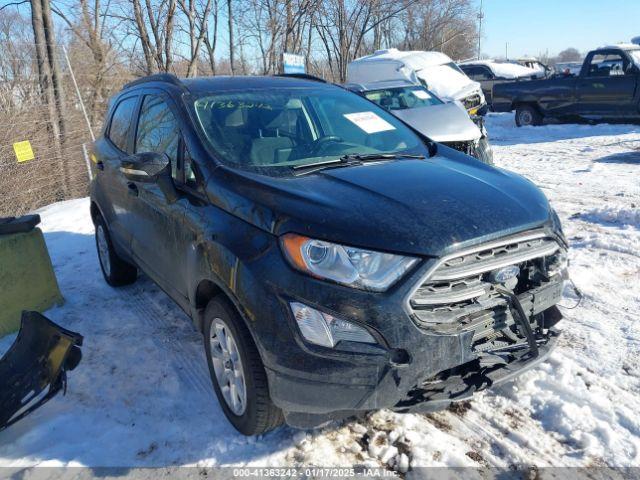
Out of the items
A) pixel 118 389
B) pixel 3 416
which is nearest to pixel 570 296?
pixel 118 389

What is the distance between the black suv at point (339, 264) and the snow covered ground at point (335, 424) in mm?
268

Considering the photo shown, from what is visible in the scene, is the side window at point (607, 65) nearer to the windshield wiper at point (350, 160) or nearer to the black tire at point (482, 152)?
the black tire at point (482, 152)

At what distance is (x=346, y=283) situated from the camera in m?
2.26

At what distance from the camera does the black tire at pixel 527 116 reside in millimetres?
14844

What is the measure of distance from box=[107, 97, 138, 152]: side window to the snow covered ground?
54.8 inches

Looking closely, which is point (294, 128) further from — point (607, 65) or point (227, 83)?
point (607, 65)

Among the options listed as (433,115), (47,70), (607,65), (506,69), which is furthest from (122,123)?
(506,69)

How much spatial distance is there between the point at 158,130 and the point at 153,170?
0.79 m

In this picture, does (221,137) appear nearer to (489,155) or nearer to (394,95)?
(489,155)

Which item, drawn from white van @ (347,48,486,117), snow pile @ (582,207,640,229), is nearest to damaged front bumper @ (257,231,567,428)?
snow pile @ (582,207,640,229)

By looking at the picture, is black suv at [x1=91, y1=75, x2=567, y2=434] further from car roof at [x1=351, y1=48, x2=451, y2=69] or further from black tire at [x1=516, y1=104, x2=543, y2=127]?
black tire at [x1=516, y1=104, x2=543, y2=127]

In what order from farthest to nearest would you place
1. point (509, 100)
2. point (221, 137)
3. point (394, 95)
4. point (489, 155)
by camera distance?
1. point (509, 100)
2. point (394, 95)
3. point (489, 155)
4. point (221, 137)

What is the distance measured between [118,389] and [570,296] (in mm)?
3359

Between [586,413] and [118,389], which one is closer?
[586,413]
